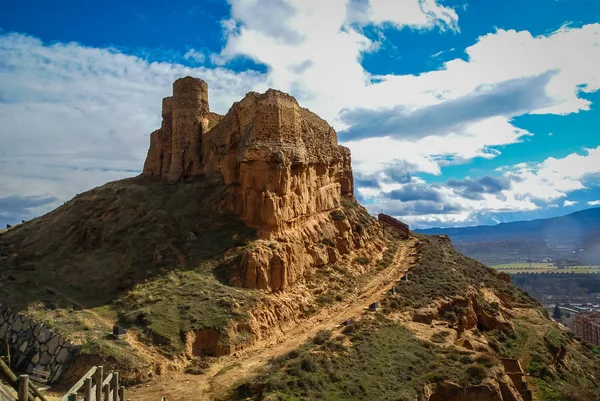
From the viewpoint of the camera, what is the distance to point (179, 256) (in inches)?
992

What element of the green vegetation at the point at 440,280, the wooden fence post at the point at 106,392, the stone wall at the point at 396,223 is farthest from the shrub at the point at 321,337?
the stone wall at the point at 396,223

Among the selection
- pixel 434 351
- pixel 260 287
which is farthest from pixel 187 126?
pixel 434 351

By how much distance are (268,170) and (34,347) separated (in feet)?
45.8

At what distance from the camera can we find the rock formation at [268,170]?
26562mm

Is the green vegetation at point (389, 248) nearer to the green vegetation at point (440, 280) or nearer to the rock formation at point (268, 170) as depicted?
the rock formation at point (268, 170)

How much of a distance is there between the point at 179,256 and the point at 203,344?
20.4 feet

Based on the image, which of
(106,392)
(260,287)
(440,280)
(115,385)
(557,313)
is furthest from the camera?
(557,313)

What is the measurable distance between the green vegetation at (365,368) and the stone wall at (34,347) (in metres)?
6.53

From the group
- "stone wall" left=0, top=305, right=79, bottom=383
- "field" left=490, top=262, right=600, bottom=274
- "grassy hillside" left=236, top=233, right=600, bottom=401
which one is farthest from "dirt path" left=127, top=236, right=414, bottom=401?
"field" left=490, top=262, right=600, bottom=274

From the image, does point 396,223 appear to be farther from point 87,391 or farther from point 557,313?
point 557,313

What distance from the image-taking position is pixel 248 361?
19656mm

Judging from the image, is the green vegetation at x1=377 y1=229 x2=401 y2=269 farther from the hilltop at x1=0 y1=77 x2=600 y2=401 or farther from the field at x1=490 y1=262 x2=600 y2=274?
the field at x1=490 y1=262 x2=600 y2=274

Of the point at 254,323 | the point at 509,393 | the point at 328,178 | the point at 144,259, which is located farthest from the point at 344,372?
the point at 328,178

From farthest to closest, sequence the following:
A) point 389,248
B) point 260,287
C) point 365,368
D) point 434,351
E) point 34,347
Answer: point 389,248 < point 260,287 < point 434,351 < point 365,368 < point 34,347
